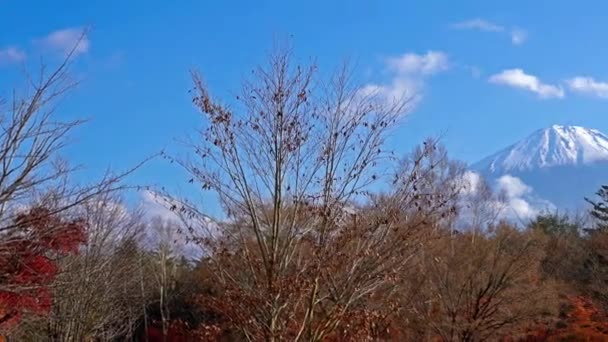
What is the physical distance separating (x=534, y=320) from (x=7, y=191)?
22169mm

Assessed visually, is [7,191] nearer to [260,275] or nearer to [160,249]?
[260,275]

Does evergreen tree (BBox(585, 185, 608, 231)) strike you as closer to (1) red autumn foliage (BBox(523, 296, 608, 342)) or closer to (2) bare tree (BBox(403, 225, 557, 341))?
(1) red autumn foliage (BBox(523, 296, 608, 342))

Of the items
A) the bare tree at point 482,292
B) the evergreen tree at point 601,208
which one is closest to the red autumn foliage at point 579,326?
the bare tree at point 482,292

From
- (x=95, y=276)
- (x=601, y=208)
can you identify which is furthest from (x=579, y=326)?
(x=95, y=276)

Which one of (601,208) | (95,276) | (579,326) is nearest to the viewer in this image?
(95,276)

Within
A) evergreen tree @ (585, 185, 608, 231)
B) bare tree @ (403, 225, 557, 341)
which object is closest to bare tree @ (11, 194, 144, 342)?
bare tree @ (403, 225, 557, 341)

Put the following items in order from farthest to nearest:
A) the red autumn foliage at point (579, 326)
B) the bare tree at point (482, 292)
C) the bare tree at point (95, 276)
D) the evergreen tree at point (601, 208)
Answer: the evergreen tree at point (601, 208) < the red autumn foliage at point (579, 326) < the bare tree at point (482, 292) < the bare tree at point (95, 276)

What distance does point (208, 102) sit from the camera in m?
9.69

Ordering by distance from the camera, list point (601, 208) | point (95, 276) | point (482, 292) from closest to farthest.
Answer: point (95, 276) → point (482, 292) → point (601, 208)

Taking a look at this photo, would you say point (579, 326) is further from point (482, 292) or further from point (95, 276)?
point (95, 276)

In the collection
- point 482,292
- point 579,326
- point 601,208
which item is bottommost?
point 579,326

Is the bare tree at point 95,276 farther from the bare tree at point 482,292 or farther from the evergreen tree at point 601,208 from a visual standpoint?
the evergreen tree at point 601,208

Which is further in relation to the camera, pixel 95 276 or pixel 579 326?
pixel 579 326

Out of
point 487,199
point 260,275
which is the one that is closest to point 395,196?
point 260,275
